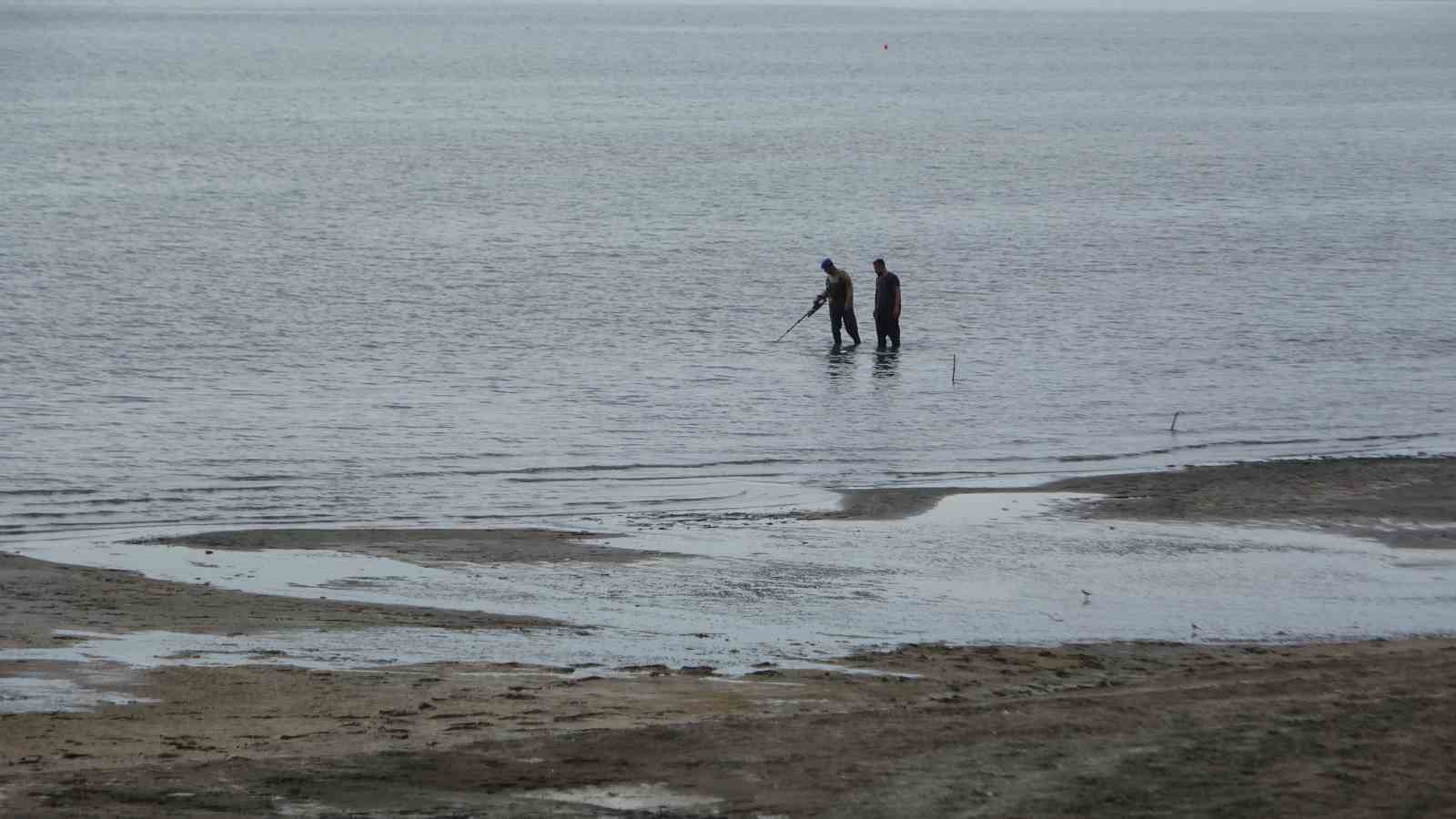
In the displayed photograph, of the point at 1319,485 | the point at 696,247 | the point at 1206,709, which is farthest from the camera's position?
the point at 696,247

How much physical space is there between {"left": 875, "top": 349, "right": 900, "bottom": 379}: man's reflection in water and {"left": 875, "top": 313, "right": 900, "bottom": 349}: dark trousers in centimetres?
16

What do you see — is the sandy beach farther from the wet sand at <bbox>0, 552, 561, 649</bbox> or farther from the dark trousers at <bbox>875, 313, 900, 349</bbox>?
the dark trousers at <bbox>875, 313, 900, 349</bbox>

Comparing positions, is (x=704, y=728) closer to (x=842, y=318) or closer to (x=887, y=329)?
(x=887, y=329)

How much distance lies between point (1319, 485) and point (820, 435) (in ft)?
20.5

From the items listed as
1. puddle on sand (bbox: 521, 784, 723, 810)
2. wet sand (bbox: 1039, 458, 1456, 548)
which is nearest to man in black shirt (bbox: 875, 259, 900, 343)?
wet sand (bbox: 1039, 458, 1456, 548)

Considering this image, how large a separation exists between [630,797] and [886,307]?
67.3 feet

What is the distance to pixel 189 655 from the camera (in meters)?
12.1

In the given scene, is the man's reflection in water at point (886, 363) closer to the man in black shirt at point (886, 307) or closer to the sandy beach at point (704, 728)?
the man in black shirt at point (886, 307)

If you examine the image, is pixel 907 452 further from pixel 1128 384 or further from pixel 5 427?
pixel 5 427

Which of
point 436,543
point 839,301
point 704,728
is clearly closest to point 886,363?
point 839,301

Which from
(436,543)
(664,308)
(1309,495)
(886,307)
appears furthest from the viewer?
(664,308)

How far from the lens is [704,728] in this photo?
1016cm

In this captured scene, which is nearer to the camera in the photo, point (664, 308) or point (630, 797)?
point (630, 797)

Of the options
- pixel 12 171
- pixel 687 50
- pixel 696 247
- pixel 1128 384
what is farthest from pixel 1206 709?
pixel 687 50
